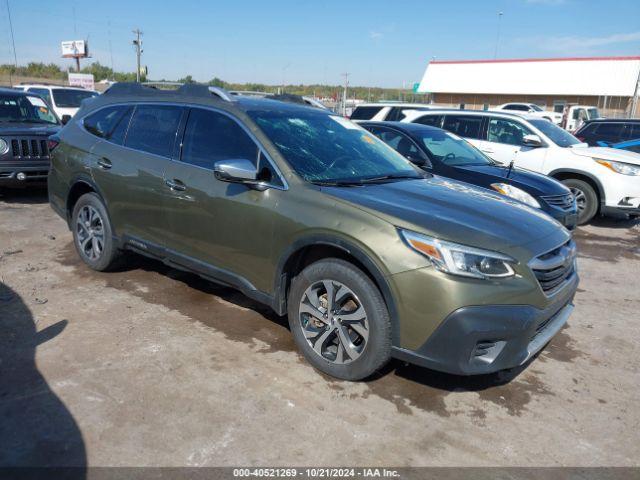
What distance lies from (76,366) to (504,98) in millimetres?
43231

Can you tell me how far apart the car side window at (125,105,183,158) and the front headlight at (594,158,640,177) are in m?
7.19

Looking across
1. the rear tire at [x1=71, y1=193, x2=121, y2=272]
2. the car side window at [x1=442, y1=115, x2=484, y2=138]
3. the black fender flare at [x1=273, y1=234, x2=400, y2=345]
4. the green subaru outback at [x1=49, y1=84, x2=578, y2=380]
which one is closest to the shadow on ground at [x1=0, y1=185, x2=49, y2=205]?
the rear tire at [x1=71, y1=193, x2=121, y2=272]

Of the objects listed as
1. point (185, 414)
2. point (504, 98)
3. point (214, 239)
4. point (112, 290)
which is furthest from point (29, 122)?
point (504, 98)

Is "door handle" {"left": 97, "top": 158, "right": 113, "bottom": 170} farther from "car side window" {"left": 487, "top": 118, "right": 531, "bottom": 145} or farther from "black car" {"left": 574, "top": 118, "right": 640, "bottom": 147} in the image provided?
"black car" {"left": 574, "top": 118, "right": 640, "bottom": 147}

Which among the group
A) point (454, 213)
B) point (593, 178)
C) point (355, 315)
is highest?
point (454, 213)

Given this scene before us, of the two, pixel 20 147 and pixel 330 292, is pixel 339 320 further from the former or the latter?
pixel 20 147

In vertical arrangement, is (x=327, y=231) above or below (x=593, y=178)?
above

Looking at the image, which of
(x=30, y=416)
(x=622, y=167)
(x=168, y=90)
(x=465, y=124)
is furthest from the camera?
(x=465, y=124)

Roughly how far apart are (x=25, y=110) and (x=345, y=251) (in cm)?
818

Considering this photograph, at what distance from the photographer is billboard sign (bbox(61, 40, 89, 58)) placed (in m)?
55.0

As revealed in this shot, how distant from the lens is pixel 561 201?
262 inches

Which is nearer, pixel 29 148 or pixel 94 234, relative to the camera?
pixel 94 234

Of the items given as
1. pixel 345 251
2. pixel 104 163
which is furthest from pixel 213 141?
pixel 345 251

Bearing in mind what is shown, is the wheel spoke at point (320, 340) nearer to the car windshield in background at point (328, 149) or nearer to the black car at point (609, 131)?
the car windshield in background at point (328, 149)
